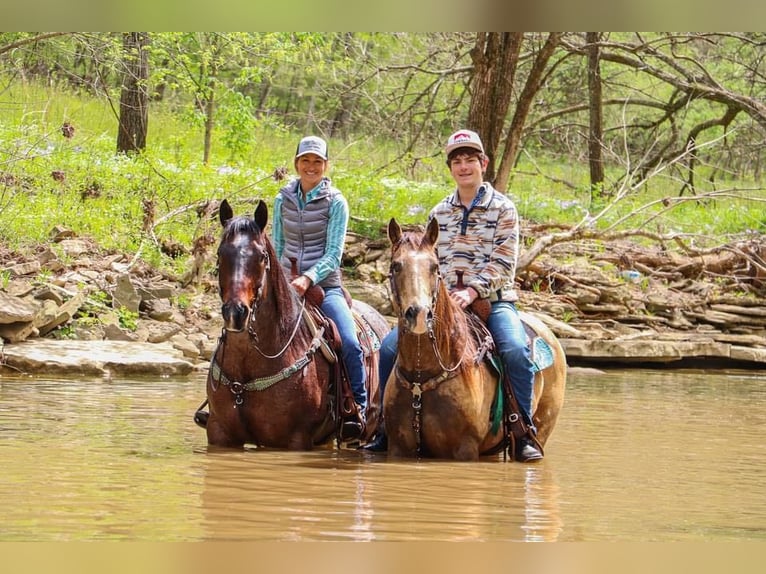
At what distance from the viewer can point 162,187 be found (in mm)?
17359

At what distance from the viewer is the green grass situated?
15.6 meters

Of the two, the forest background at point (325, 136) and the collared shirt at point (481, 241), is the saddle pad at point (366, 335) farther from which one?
the forest background at point (325, 136)

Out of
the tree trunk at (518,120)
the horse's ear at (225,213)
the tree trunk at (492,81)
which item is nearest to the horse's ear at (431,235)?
the horse's ear at (225,213)

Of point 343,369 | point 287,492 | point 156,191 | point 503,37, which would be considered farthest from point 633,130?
point 287,492

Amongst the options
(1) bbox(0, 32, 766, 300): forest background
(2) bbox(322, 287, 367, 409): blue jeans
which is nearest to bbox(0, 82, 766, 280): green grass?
(1) bbox(0, 32, 766, 300): forest background

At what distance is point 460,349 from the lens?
6.85 metres

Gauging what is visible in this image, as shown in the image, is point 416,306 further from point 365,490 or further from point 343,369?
point 343,369

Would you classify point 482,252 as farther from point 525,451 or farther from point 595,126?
point 595,126

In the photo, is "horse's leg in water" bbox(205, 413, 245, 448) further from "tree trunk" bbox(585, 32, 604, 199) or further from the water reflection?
"tree trunk" bbox(585, 32, 604, 199)

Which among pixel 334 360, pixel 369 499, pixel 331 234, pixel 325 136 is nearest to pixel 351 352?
pixel 334 360

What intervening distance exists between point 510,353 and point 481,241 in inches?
28.7

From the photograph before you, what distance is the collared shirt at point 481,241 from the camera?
280 inches

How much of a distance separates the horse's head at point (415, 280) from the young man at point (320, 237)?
41.5 inches
